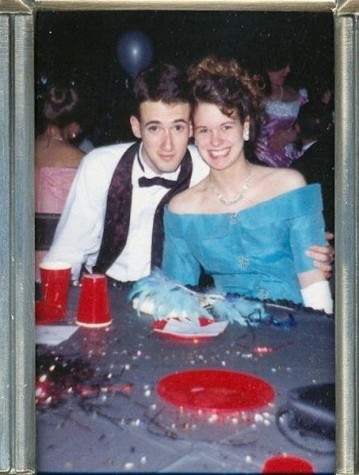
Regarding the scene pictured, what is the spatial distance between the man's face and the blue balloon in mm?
94

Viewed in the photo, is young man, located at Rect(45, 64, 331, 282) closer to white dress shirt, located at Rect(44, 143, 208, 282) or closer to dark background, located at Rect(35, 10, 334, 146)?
white dress shirt, located at Rect(44, 143, 208, 282)

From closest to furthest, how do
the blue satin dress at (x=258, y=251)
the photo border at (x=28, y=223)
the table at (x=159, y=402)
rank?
the table at (x=159, y=402)
the photo border at (x=28, y=223)
the blue satin dress at (x=258, y=251)

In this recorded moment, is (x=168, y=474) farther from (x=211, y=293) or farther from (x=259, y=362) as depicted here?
(x=211, y=293)

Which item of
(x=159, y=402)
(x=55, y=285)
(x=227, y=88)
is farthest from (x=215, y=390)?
(x=227, y=88)

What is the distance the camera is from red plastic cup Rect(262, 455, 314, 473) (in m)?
1.39

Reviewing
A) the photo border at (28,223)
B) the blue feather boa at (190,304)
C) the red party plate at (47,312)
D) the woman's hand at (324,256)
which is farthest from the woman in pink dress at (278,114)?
the red party plate at (47,312)

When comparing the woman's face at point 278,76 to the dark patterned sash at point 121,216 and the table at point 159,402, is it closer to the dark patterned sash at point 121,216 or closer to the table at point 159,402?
the dark patterned sash at point 121,216

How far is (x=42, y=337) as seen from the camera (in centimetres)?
151

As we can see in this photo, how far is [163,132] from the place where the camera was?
62.2 inches

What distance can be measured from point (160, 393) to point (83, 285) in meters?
0.32

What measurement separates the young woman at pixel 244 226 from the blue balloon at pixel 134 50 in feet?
0.53

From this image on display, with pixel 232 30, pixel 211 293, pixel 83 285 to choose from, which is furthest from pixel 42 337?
pixel 232 30

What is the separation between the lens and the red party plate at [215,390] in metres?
1.41

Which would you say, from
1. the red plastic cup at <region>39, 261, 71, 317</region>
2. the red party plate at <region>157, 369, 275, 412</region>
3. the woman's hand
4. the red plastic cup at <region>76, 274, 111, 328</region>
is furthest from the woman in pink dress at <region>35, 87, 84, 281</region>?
the woman's hand
